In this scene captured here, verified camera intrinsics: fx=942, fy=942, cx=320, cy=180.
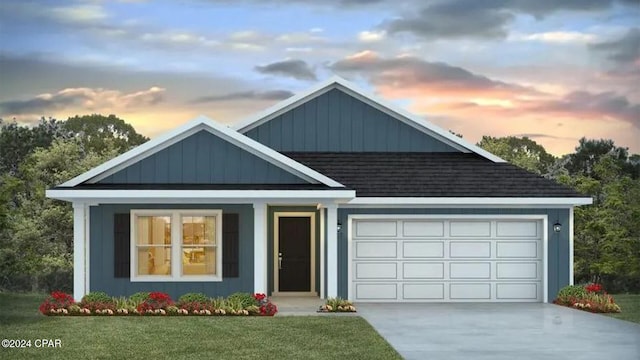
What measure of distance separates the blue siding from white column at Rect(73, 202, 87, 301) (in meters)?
1.08

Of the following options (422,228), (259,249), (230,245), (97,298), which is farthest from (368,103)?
(97,298)

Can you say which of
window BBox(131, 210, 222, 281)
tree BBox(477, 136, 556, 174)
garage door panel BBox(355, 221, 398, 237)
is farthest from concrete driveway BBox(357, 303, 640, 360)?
tree BBox(477, 136, 556, 174)

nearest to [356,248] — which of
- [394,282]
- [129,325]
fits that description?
[394,282]

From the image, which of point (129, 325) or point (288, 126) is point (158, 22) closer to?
point (288, 126)

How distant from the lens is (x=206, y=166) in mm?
20953

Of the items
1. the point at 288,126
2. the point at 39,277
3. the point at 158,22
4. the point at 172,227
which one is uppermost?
the point at 158,22

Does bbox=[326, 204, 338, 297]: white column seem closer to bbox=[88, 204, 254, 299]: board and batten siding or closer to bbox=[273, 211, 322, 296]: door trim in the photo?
bbox=[88, 204, 254, 299]: board and batten siding

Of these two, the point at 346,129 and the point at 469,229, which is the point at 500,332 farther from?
the point at 346,129

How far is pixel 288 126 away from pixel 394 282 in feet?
17.6

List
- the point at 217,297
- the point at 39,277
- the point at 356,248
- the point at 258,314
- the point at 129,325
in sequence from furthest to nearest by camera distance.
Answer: the point at 39,277, the point at 356,248, the point at 217,297, the point at 258,314, the point at 129,325

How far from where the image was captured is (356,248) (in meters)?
22.5

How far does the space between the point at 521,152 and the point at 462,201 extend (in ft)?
70.3

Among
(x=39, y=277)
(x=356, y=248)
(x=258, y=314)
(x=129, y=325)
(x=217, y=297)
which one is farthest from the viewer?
(x=39, y=277)

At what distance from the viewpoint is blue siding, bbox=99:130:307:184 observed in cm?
2086
